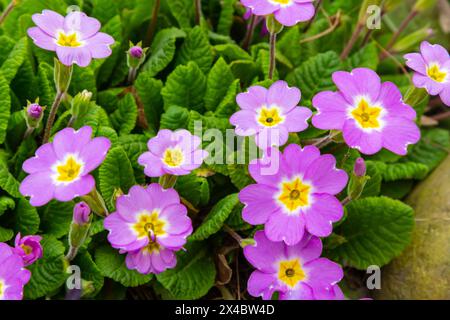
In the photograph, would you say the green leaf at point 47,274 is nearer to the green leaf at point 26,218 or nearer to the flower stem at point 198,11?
the green leaf at point 26,218

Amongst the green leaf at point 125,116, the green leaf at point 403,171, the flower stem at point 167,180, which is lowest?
the flower stem at point 167,180

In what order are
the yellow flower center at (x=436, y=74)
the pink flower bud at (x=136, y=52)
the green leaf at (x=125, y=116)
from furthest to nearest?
the green leaf at (x=125, y=116), the pink flower bud at (x=136, y=52), the yellow flower center at (x=436, y=74)

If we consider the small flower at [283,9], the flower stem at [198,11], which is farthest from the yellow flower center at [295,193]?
the flower stem at [198,11]

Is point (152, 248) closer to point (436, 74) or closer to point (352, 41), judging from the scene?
point (436, 74)

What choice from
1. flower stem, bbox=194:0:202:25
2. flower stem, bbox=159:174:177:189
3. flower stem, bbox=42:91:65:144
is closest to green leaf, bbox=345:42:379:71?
flower stem, bbox=194:0:202:25

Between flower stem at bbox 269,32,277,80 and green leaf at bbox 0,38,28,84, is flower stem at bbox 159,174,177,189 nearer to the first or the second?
flower stem at bbox 269,32,277,80
